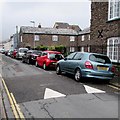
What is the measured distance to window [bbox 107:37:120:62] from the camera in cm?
1662

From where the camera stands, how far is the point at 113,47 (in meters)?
17.0

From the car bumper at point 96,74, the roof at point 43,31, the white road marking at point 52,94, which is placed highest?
the roof at point 43,31

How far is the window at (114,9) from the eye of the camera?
17.2 m

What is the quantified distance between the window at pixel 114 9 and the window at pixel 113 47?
164 cm

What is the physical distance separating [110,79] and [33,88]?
411cm

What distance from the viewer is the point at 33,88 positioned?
33.0 feet

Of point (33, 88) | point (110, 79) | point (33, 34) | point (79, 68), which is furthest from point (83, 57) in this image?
point (33, 34)

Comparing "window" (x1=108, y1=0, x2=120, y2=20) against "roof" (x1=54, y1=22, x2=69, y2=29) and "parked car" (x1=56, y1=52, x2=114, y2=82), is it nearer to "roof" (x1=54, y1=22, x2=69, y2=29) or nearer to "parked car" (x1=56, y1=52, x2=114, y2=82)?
"parked car" (x1=56, y1=52, x2=114, y2=82)

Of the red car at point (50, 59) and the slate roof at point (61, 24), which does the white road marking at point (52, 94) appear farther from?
the slate roof at point (61, 24)

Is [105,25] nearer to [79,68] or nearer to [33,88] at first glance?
[79,68]

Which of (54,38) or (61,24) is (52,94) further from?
(61,24)

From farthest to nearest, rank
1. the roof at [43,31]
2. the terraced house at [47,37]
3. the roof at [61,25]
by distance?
1. the roof at [61,25]
2. the roof at [43,31]
3. the terraced house at [47,37]

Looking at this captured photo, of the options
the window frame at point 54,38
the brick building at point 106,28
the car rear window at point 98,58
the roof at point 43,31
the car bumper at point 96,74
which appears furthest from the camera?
the window frame at point 54,38

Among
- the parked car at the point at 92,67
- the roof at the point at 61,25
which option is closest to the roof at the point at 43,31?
the roof at the point at 61,25
